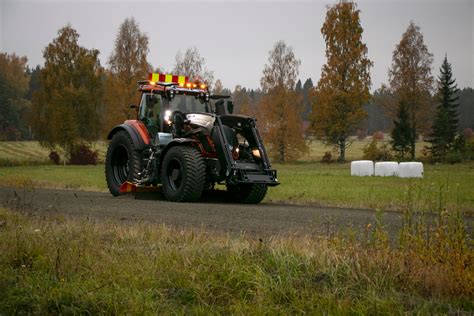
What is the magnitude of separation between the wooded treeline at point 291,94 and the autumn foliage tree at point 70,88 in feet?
0.27

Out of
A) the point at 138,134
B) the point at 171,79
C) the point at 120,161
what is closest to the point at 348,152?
the point at 120,161

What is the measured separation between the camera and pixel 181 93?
1308 cm

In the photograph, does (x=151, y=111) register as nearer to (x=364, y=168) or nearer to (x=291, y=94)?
(x=364, y=168)

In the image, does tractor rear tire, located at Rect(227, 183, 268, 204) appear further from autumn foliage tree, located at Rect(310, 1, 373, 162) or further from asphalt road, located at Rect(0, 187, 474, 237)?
autumn foliage tree, located at Rect(310, 1, 373, 162)

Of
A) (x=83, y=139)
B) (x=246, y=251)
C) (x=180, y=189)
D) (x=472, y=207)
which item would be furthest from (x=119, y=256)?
(x=83, y=139)

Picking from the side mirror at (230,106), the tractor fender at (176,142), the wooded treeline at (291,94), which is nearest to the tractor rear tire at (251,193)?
the tractor fender at (176,142)

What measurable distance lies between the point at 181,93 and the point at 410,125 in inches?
1343

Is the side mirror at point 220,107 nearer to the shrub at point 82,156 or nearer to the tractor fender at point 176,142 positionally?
the tractor fender at point 176,142

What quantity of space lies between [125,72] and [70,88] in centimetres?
525

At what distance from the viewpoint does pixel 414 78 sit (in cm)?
4516

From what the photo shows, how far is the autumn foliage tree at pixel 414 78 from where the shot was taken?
4509 cm

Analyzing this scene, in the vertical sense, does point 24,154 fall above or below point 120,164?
below

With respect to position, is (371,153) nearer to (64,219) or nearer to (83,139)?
(83,139)

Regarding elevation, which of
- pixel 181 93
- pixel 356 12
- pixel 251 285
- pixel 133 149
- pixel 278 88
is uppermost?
pixel 356 12
